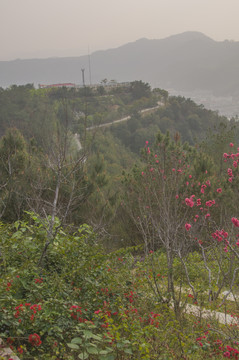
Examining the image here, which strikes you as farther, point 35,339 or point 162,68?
point 162,68

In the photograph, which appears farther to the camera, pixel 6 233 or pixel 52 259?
pixel 6 233

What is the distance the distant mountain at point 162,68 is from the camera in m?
114

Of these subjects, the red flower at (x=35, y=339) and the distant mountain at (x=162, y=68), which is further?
the distant mountain at (x=162, y=68)

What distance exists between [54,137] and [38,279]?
2.16 metres

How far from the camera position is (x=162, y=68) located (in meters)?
164

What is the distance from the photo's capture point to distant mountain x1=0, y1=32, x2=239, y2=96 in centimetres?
11450

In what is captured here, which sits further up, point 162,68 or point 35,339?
point 162,68

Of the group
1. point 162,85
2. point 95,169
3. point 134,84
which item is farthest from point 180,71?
point 95,169

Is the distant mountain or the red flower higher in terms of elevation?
the distant mountain

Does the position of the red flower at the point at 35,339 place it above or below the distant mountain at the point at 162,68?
below

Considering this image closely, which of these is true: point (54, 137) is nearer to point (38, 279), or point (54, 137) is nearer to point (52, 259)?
point (52, 259)

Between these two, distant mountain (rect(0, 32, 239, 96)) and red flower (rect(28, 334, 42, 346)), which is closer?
red flower (rect(28, 334, 42, 346))

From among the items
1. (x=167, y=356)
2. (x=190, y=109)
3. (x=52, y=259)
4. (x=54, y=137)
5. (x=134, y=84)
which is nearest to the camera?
(x=167, y=356)

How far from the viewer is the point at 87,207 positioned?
28.5ft
